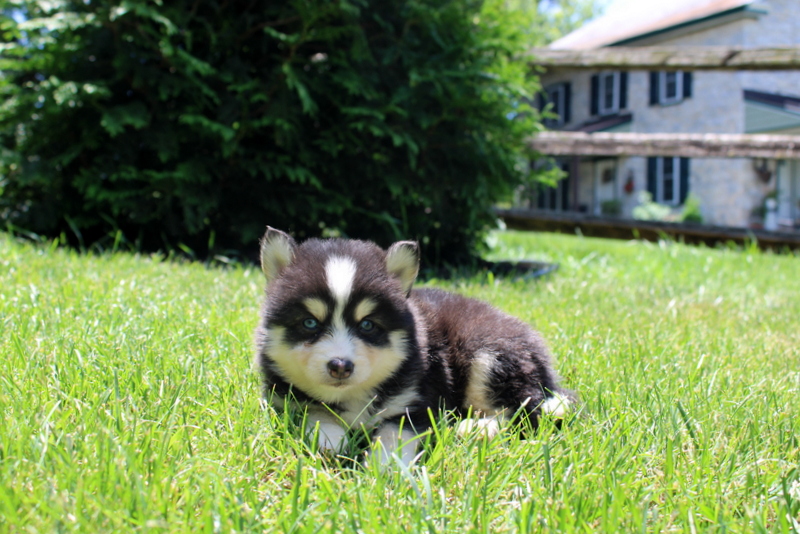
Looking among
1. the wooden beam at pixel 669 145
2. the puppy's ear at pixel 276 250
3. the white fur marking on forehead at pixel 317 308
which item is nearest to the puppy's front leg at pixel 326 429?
the white fur marking on forehead at pixel 317 308

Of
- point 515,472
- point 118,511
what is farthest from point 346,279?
point 118,511

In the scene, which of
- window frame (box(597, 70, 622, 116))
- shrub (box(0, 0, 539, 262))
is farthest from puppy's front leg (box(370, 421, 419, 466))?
window frame (box(597, 70, 622, 116))

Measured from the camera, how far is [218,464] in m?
1.95

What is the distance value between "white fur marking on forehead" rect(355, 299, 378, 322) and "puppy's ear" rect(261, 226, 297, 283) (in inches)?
16.0

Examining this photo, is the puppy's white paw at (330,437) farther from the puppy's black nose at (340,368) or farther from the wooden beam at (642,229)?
the wooden beam at (642,229)

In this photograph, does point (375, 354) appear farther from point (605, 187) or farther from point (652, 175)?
point (605, 187)

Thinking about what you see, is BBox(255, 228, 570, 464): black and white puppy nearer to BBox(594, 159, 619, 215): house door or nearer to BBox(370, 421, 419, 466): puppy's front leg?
BBox(370, 421, 419, 466): puppy's front leg

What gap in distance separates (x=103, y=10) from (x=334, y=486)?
5.54 meters

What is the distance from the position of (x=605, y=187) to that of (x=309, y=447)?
89.1 ft

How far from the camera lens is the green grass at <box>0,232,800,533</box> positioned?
170 cm

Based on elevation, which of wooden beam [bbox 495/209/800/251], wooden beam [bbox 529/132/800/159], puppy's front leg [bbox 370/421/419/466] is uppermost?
wooden beam [bbox 529/132/800/159]

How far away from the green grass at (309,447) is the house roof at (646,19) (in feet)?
59.8

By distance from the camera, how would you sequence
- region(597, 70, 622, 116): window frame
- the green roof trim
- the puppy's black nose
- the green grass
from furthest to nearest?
region(597, 70, 622, 116): window frame → the green roof trim → the puppy's black nose → the green grass

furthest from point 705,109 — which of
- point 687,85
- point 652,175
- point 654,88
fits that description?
point 652,175
